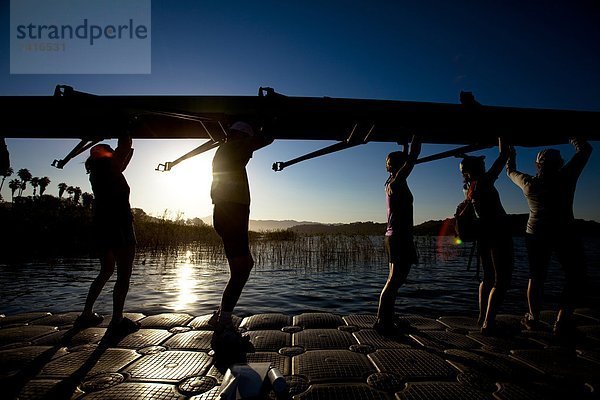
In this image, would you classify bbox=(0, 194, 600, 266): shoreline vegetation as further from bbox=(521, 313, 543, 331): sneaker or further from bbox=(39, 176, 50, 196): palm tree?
bbox=(39, 176, 50, 196): palm tree

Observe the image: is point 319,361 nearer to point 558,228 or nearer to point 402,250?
point 402,250

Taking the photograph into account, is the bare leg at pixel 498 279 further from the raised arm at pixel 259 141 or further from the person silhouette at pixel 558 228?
the raised arm at pixel 259 141

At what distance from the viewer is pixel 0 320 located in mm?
3684

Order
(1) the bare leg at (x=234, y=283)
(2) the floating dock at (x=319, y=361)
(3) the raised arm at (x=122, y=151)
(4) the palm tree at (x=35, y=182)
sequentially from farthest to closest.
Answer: (4) the palm tree at (x=35, y=182), (3) the raised arm at (x=122, y=151), (1) the bare leg at (x=234, y=283), (2) the floating dock at (x=319, y=361)

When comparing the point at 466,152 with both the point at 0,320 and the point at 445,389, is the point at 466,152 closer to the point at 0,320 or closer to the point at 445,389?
the point at 445,389

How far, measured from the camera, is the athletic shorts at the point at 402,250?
11.2 feet

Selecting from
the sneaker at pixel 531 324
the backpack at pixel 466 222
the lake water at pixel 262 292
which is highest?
the backpack at pixel 466 222

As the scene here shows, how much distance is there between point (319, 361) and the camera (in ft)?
8.04

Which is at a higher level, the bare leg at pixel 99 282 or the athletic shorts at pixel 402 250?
the athletic shorts at pixel 402 250

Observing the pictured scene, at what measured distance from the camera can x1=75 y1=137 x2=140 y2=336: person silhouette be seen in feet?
11.1

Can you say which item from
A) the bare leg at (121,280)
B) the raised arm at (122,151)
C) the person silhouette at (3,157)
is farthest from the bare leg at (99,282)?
the person silhouette at (3,157)

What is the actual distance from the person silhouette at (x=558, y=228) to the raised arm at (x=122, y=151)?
16.7 ft

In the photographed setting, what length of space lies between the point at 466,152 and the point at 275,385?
3.52 m

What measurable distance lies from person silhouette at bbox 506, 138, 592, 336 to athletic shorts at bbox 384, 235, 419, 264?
5.11ft
